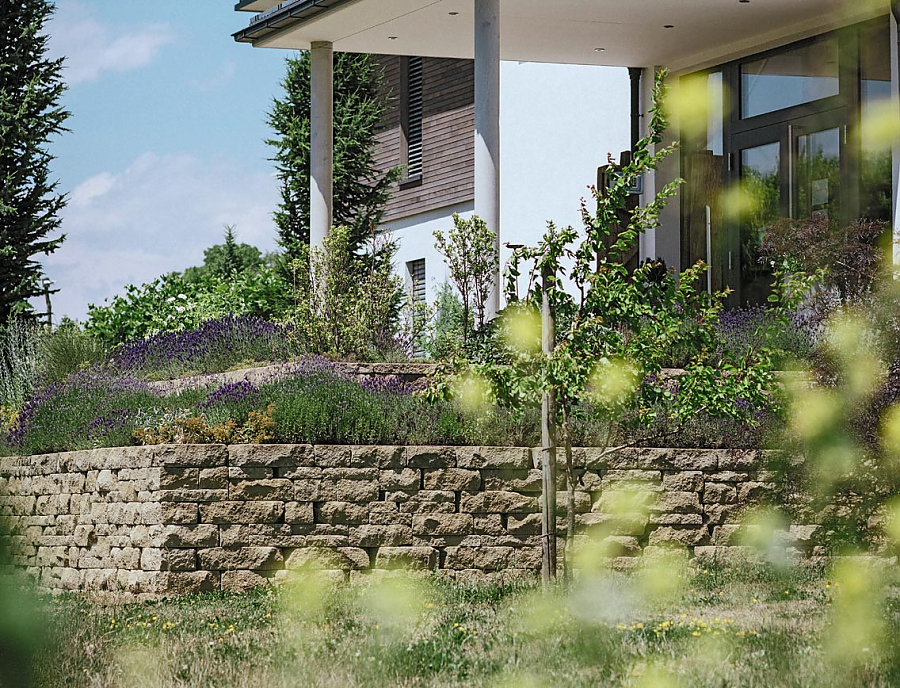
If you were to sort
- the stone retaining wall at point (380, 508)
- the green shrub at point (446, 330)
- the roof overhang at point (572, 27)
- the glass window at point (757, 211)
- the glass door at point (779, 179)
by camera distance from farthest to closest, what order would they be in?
the glass window at point (757, 211), the glass door at point (779, 179), the roof overhang at point (572, 27), the green shrub at point (446, 330), the stone retaining wall at point (380, 508)

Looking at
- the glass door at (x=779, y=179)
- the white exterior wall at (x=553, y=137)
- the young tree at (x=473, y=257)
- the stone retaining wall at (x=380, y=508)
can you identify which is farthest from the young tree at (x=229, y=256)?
the stone retaining wall at (x=380, y=508)

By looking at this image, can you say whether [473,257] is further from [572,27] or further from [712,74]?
[712,74]

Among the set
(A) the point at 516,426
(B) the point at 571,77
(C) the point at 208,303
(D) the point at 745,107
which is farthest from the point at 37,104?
(A) the point at 516,426

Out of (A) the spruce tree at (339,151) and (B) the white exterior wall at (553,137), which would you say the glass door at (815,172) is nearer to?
(B) the white exterior wall at (553,137)

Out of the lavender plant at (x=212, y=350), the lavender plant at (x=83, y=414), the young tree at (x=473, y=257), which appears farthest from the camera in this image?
the lavender plant at (x=212, y=350)

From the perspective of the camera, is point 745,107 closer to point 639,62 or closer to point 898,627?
point 639,62

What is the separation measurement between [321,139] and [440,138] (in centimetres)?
618

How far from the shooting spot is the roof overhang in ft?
37.0

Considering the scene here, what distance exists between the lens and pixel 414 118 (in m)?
19.6

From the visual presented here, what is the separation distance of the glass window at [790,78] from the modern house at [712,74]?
14mm

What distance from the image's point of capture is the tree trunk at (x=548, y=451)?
21.0 feet

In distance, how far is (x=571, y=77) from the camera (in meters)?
15.5

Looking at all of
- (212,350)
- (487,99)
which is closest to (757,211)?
(487,99)

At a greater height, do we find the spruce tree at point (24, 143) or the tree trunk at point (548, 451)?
the spruce tree at point (24, 143)
